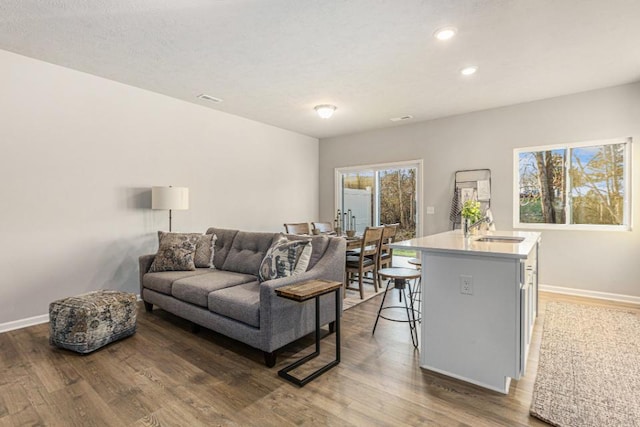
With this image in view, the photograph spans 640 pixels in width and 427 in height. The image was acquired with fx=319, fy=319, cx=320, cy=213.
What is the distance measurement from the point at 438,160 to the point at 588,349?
3381 millimetres

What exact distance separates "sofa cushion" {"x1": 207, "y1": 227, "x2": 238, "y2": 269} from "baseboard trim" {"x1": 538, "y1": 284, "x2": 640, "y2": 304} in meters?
4.36

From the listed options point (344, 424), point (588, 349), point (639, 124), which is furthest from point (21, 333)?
point (639, 124)

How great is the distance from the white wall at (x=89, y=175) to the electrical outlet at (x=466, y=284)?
12.2ft

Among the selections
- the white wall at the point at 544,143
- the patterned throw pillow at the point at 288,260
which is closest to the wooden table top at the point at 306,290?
the patterned throw pillow at the point at 288,260

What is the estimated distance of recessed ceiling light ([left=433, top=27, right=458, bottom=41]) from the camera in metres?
2.66

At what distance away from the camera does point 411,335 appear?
2.92 meters

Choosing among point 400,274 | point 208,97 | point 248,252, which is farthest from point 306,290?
point 208,97

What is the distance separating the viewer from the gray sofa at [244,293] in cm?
240

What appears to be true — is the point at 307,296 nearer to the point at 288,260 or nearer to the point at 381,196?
the point at 288,260

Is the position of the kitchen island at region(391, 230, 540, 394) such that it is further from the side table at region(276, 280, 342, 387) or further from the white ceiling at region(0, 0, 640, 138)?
the white ceiling at region(0, 0, 640, 138)

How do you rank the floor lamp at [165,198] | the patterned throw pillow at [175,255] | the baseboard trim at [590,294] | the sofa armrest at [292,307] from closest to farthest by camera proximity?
the sofa armrest at [292,307] → the patterned throw pillow at [175,255] → the floor lamp at [165,198] → the baseboard trim at [590,294]

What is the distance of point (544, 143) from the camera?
4430mm

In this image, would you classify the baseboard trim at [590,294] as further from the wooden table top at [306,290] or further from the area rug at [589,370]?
the wooden table top at [306,290]

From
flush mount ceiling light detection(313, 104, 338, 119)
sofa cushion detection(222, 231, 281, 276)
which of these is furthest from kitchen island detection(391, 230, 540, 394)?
flush mount ceiling light detection(313, 104, 338, 119)
